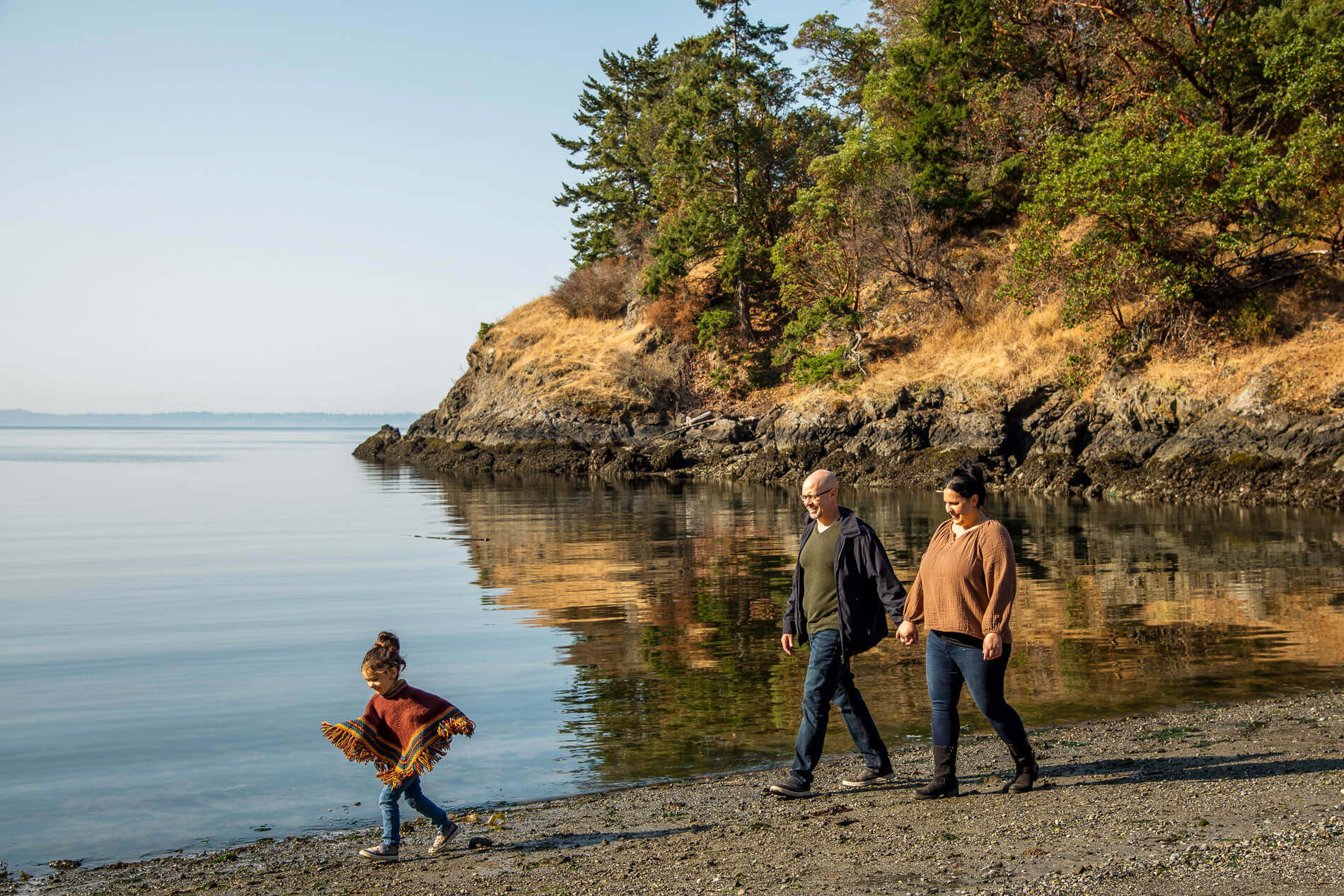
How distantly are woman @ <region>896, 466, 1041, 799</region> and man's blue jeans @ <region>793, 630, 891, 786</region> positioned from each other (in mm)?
460

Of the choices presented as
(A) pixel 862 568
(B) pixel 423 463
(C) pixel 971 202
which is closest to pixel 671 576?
(A) pixel 862 568

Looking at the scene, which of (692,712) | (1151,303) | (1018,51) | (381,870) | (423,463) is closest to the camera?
(381,870)

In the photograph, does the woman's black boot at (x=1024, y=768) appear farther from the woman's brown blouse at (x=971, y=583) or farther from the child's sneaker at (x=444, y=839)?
the child's sneaker at (x=444, y=839)

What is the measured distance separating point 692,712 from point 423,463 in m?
48.0

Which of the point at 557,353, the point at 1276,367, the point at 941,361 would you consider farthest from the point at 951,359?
the point at 557,353

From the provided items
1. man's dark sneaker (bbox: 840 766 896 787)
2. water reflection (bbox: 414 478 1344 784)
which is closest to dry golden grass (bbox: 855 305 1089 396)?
water reflection (bbox: 414 478 1344 784)

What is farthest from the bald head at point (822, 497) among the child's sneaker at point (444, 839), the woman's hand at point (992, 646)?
the child's sneaker at point (444, 839)

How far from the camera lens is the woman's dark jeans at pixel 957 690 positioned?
5562 mm

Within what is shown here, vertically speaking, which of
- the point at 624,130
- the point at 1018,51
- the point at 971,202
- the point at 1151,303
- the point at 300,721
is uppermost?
the point at 624,130

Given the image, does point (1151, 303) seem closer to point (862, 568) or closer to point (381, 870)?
point (862, 568)

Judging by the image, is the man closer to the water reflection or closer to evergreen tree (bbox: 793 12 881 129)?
the water reflection

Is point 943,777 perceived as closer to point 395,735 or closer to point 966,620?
point 966,620

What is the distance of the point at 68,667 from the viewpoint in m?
10.9

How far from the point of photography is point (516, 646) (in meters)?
11.3
